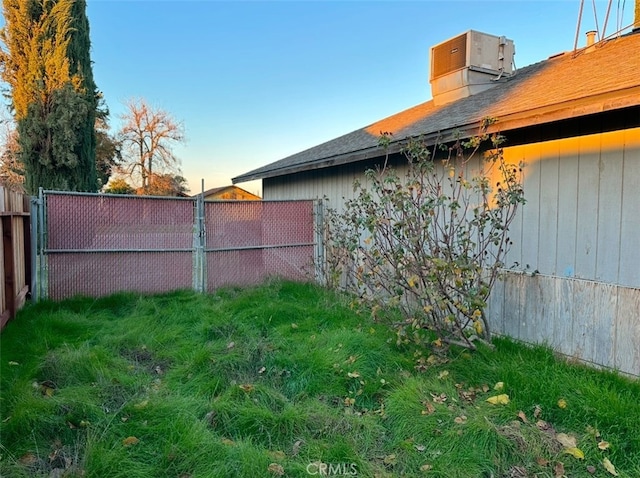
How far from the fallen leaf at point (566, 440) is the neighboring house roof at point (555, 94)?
237 cm

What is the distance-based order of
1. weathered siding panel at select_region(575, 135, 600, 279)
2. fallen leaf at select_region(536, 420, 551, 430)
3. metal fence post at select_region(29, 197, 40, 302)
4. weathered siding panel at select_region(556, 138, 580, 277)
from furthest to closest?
metal fence post at select_region(29, 197, 40, 302), weathered siding panel at select_region(556, 138, 580, 277), weathered siding panel at select_region(575, 135, 600, 279), fallen leaf at select_region(536, 420, 551, 430)

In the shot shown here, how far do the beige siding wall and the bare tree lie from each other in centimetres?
2841

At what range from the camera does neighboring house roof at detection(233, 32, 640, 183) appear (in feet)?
10.2

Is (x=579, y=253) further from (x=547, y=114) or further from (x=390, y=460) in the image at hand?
(x=390, y=460)

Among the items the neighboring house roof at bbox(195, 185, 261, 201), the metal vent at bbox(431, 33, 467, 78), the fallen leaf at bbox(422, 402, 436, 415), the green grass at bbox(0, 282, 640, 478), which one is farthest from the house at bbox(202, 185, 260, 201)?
the fallen leaf at bbox(422, 402, 436, 415)

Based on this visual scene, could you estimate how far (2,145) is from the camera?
2000cm

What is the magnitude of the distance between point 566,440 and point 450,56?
679 cm

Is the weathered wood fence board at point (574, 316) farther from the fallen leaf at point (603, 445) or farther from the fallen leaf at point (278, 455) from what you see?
the fallen leaf at point (278, 455)

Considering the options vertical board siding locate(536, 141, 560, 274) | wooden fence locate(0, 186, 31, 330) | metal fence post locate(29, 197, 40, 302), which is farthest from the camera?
metal fence post locate(29, 197, 40, 302)

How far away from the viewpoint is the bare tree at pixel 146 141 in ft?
89.9

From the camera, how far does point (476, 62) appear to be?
22.3 feet

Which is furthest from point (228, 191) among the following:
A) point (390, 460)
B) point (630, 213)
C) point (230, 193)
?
point (390, 460)

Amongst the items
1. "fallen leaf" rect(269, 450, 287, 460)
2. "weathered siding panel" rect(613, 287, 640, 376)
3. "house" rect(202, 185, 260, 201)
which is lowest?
"fallen leaf" rect(269, 450, 287, 460)

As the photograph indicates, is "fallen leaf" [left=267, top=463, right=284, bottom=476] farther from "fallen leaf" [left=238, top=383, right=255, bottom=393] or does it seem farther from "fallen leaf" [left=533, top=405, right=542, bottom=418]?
"fallen leaf" [left=533, top=405, right=542, bottom=418]
